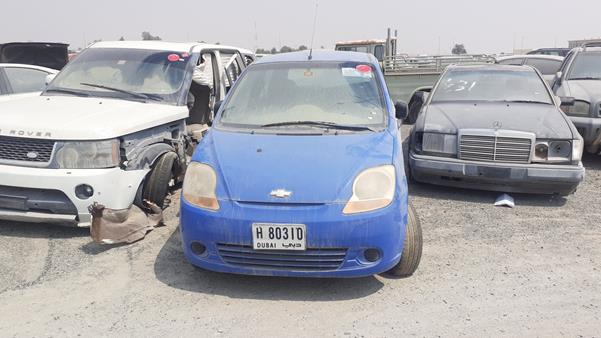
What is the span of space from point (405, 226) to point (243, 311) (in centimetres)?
126

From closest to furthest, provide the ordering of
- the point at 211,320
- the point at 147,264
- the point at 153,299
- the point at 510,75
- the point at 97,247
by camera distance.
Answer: the point at 211,320, the point at 153,299, the point at 147,264, the point at 97,247, the point at 510,75

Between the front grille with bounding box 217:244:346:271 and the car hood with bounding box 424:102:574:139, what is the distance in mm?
2926

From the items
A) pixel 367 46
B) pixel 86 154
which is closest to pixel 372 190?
pixel 86 154

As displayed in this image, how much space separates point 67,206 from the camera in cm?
418

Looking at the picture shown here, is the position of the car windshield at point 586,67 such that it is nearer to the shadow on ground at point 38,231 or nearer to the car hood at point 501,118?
the car hood at point 501,118

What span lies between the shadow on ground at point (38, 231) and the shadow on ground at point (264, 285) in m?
1.15

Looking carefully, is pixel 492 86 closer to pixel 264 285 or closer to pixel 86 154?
pixel 264 285

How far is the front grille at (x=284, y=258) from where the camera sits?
10.6 feet

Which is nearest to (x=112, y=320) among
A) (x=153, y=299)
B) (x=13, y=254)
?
(x=153, y=299)

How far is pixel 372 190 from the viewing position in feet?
11.0

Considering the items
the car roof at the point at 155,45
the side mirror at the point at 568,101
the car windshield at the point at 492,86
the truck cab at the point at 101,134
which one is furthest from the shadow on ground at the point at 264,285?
the side mirror at the point at 568,101

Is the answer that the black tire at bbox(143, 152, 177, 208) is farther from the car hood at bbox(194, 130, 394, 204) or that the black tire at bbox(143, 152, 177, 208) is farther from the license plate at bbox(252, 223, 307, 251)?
the license plate at bbox(252, 223, 307, 251)

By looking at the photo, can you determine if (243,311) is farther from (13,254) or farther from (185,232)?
(13,254)

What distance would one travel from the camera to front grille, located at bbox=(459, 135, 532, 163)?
5.30 m
